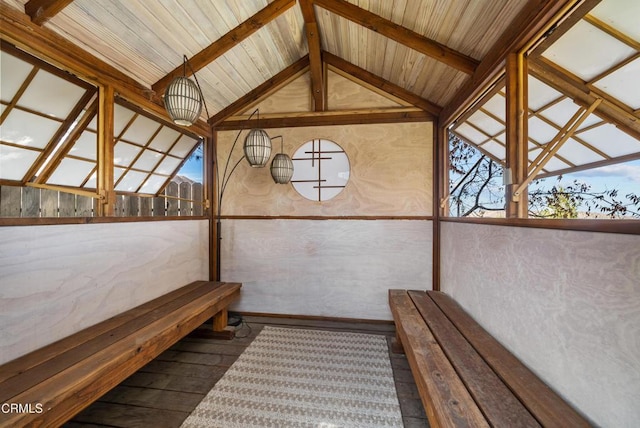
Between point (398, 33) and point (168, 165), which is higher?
point (398, 33)

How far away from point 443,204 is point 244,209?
89.6 inches

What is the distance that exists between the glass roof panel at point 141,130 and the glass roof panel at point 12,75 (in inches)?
36.0

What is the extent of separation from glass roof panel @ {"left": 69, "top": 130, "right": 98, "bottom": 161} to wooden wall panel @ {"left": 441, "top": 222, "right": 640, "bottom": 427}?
4282 millimetres

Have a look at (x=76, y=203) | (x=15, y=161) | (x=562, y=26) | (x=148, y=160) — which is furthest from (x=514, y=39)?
(x=76, y=203)

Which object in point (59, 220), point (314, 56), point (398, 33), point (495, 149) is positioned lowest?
point (59, 220)

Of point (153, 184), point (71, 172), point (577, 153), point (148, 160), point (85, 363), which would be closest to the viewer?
point (85, 363)

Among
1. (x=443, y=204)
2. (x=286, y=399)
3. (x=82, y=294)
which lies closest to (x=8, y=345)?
(x=82, y=294)

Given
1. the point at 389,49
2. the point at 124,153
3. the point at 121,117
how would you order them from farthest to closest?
the point at 124,153 → the point at 121,117 → the point at 389,49

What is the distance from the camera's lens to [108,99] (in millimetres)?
2059

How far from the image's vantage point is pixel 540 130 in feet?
7.07

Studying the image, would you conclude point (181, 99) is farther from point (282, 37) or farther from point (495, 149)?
point (495, 149)

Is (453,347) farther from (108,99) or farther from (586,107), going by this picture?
(108,99)

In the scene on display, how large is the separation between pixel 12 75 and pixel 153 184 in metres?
2.64

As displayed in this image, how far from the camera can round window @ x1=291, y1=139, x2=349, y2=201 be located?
314 centimetres
